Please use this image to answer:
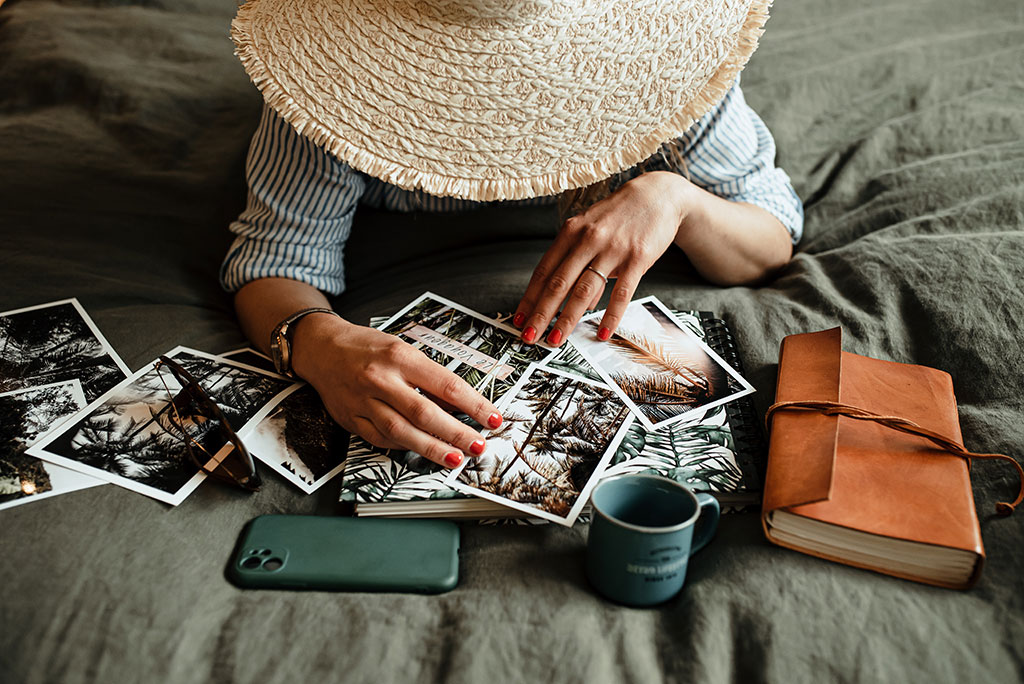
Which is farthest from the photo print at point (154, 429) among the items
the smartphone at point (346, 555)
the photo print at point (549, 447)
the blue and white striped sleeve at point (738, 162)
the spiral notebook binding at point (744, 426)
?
the blue and white striped sleeve at point (738, 162)

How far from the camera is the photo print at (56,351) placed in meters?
0.90

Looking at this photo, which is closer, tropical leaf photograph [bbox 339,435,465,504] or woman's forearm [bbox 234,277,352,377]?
tropical leaf photograph [bbox 339,435,465,504]

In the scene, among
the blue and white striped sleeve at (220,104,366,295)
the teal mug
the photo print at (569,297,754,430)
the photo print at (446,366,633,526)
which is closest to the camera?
the teal mug

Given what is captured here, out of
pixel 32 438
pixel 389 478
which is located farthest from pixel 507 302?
pixel 32 438

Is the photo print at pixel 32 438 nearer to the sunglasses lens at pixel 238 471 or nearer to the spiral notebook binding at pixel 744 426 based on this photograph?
the sunglasses lens at pixel 238 471

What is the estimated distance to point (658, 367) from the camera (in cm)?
88

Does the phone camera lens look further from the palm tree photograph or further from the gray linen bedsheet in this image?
the palm tree photograph

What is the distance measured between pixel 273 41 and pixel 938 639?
0.88 meters

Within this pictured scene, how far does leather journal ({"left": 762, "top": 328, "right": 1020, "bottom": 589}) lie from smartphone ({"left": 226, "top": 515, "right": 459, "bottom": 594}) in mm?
307

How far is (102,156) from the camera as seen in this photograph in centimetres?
128

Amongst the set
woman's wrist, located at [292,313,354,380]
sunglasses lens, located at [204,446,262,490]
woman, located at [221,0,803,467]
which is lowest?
sunglasses lens, located at [204,446,262,490]

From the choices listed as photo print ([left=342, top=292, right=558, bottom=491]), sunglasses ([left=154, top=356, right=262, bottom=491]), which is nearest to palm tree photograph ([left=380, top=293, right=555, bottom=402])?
photo print ([left=342, top=292, right=558, bottom=491])

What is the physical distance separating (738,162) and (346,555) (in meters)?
0.80

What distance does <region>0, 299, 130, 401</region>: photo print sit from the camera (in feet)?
2.97
